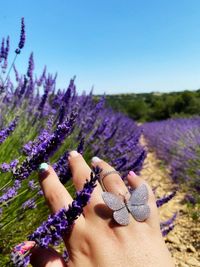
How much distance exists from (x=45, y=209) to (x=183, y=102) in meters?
24.2

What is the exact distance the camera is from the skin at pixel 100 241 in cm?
121

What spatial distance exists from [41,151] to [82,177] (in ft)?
0.77

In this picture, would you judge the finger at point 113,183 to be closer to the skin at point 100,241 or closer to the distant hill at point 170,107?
the skin at point 100,241

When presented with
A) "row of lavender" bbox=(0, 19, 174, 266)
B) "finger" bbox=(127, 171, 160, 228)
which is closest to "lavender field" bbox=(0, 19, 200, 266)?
"row of lavender" bbox=(0, 19, 174, 266)

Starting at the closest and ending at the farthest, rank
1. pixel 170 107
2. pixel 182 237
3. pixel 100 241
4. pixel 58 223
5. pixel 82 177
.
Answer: pixel 58 223, pixel 100 241, pixel 82 177, pixel 182 237, pixel 170 107

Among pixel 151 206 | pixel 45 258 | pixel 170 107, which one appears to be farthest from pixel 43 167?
pixel 170 107

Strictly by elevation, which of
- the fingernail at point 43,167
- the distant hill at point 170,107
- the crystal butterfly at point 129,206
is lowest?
the distant hill at point 170,107

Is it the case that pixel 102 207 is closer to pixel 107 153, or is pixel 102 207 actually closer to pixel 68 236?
pixel 68 236

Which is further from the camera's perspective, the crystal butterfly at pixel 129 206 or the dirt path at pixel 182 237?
the dirt path at pixel 182 237

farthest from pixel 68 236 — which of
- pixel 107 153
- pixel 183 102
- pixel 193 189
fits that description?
pixel 183 102

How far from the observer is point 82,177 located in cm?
144

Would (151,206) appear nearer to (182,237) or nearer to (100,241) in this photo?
(100,241)

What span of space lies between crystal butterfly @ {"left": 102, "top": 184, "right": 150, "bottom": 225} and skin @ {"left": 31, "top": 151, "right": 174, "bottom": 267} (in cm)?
2

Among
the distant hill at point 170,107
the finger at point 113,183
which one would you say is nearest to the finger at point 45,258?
the finger at point 113,183
